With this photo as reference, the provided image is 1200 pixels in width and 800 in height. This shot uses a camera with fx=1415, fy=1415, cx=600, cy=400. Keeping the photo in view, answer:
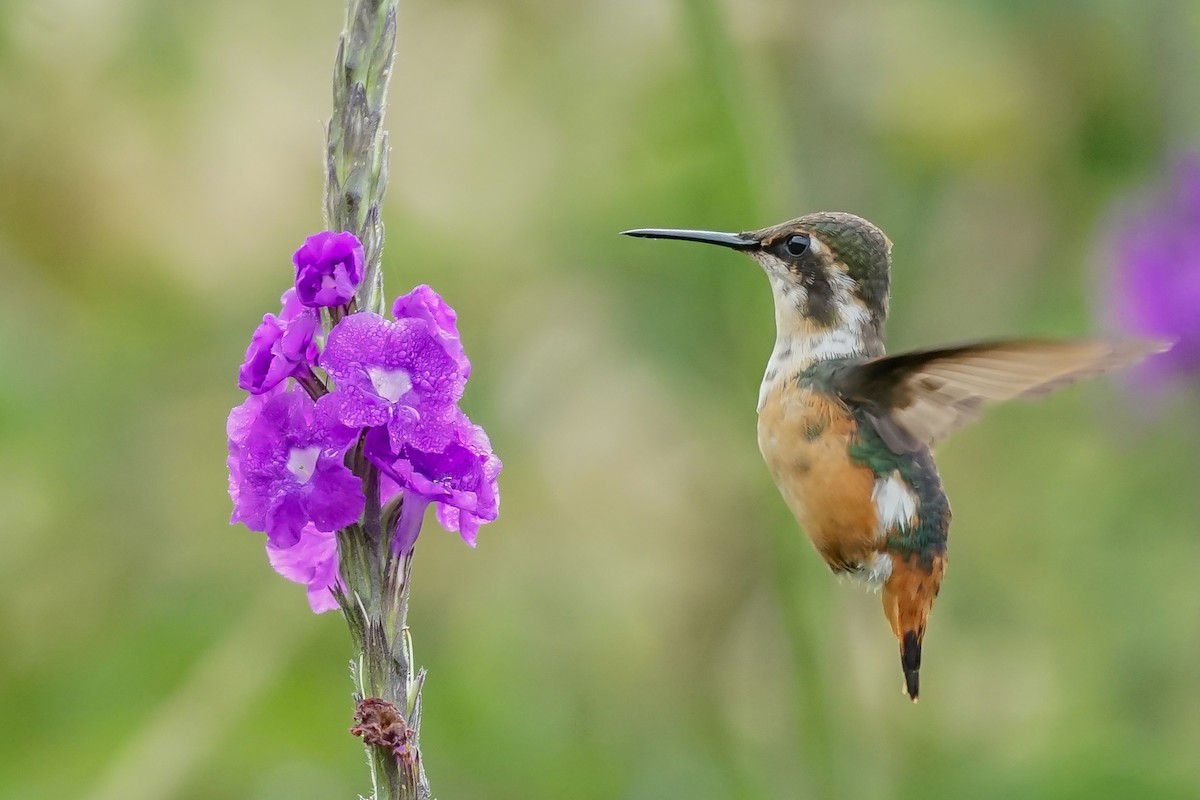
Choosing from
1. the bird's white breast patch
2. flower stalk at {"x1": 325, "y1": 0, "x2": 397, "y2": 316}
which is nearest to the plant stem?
flower stalk at {"x1": 325, "y1": 0, "x2": 397, "y2": 316}

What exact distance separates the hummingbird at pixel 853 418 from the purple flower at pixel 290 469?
3.11ft

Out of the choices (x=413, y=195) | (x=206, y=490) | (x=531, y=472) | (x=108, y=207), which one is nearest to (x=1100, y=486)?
(x=531, y=472)

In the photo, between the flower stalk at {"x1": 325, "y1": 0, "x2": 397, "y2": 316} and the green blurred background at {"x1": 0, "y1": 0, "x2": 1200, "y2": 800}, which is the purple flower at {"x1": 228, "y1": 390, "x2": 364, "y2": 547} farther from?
the green blurred background at {"x1": 0, "y1": 0, "x2": 1200, "y2": 800}

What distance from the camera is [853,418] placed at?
105 inches

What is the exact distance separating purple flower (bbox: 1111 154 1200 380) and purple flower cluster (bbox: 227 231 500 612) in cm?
374

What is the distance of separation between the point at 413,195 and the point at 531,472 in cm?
94

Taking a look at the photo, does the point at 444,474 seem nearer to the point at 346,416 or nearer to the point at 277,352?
the point at 346,416

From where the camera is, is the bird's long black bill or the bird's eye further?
the bird's eye

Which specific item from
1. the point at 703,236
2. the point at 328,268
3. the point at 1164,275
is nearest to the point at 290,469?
the point at 328,268

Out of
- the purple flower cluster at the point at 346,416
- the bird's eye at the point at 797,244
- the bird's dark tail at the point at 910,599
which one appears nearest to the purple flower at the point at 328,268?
the purple flower cluster at the point at 346,416

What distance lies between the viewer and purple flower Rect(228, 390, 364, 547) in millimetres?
1778

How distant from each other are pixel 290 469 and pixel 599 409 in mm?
2688

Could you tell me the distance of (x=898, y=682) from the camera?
4.90 meters

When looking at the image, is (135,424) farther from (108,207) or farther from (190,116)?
(190,116)
